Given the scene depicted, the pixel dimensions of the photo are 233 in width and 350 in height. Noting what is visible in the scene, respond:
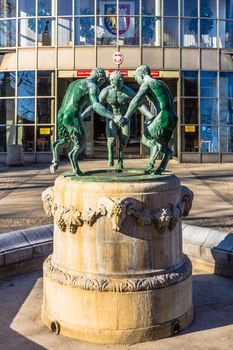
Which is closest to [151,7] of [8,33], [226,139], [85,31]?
[85,31]

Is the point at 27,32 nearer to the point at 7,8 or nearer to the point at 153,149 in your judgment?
the point at 7,8

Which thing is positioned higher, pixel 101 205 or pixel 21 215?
pixel 101 205

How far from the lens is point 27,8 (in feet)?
92.0

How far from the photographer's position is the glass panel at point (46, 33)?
90.1ft

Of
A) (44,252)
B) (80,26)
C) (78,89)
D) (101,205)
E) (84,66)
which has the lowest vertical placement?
(44,252)

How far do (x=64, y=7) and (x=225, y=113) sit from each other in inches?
426

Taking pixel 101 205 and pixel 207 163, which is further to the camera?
pixel 207 163

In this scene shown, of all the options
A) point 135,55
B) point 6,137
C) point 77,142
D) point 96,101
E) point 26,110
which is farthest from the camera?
point 6,137

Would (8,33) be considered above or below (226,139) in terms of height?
above

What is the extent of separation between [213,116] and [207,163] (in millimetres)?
2656

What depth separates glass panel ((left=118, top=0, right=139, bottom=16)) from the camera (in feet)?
89.7

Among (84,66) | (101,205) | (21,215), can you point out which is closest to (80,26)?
(84,66)

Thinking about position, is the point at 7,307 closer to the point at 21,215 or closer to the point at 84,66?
the point at 21,215

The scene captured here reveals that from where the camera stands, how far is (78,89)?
5.61m
